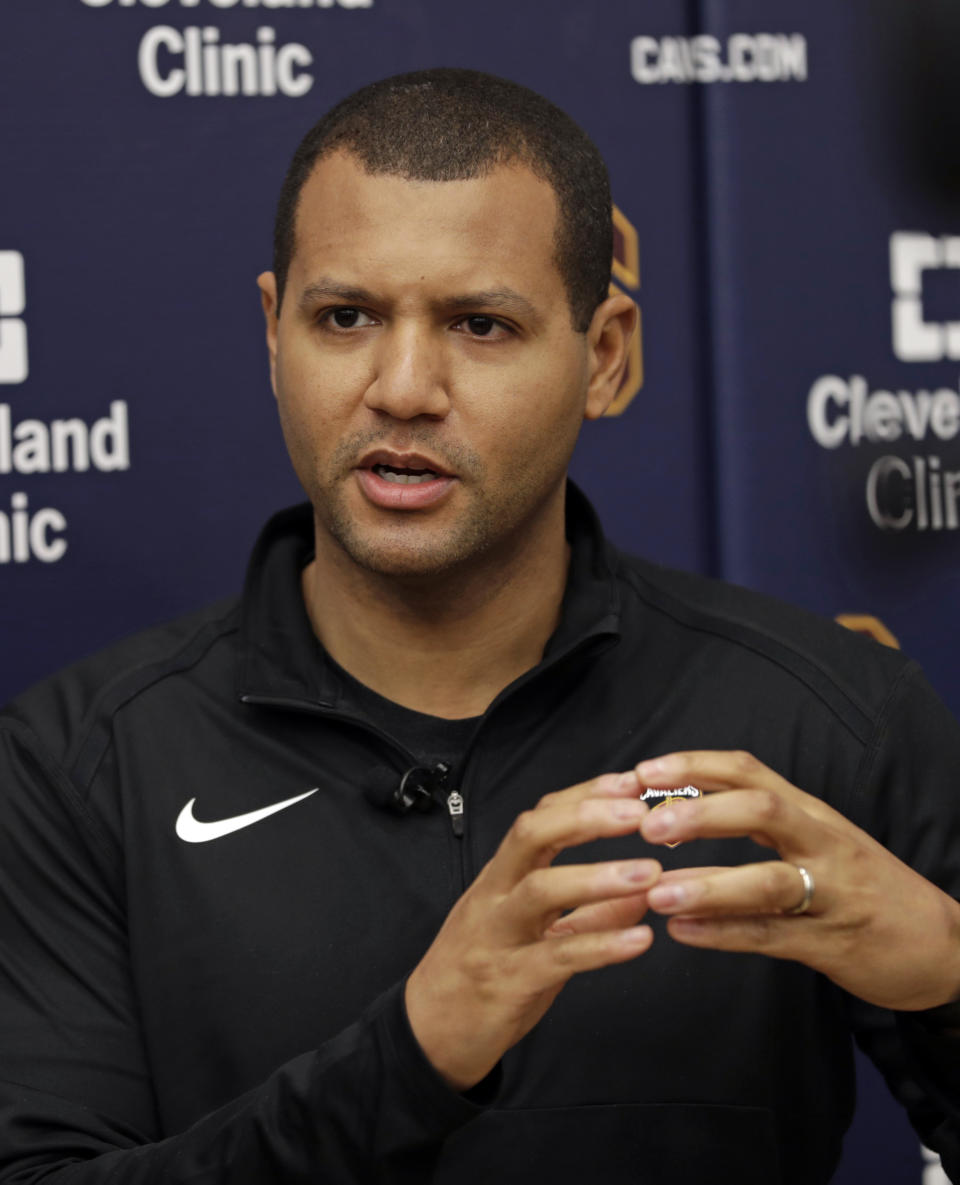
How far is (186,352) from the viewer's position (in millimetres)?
1630

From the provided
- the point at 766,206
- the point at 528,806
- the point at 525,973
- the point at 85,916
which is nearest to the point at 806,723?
the point at 528,806

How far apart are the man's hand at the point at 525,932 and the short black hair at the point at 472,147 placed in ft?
1.59

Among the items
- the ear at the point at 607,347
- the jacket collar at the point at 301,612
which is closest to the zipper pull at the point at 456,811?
the jacket collar at the point at 301,612

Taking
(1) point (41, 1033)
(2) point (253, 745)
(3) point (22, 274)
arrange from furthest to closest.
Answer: (3) point (22, 274) → (2) point (253, 745) → (1) point (41, 1033)

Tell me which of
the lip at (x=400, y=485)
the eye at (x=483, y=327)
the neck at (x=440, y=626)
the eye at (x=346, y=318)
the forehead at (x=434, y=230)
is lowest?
the neck at (x=440, y=626)

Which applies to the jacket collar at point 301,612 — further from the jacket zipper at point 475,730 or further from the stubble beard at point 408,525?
the stubble beard at point 408,525

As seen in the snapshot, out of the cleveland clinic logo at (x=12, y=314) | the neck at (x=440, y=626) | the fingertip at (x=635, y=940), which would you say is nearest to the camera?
the fingertip at (x=635, y=940)

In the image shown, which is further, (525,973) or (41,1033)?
(41,1033)

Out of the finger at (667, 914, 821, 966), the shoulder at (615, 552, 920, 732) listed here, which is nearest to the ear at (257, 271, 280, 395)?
the shoulder at (615, 552, 920, 732)

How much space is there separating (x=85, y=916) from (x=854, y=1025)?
58 cm

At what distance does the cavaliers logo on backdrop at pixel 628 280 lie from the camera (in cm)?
169

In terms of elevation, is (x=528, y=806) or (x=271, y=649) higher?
(x=271, y=649)

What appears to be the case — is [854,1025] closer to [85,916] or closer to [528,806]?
[528,806]

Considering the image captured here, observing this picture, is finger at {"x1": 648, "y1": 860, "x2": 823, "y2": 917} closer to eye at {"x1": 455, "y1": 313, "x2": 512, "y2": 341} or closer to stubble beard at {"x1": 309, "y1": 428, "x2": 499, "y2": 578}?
stubble beard at {"x1": 309, "y1": 428, "x2": 499, "y2": 578}
